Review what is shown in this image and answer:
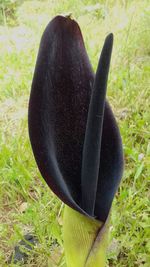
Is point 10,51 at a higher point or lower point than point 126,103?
higher

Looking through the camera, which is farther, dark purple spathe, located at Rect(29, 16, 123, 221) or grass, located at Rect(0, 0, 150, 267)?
grass, located at Rect(0, 0, 150, 267)

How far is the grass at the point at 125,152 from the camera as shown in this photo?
1084mm

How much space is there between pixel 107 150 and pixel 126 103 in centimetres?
113

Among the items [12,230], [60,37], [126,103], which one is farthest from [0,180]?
[60,37]

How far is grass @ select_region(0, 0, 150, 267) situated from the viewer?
1.08 meters

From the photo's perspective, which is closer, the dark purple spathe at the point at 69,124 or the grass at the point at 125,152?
the dark purple spathe at the point at 69,124

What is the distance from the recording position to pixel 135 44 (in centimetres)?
241

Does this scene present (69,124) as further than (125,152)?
No

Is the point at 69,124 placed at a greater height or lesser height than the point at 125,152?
greater

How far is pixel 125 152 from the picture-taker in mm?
1397

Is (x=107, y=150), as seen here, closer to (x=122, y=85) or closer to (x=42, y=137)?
(x=42, y=137)

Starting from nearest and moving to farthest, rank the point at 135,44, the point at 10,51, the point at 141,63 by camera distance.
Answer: the point at 141,63 → the point at 135,44 → the point at 10,51

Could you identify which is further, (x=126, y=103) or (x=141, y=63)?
(x=141, y=63)

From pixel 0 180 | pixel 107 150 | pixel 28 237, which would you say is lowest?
pixel 28 237
